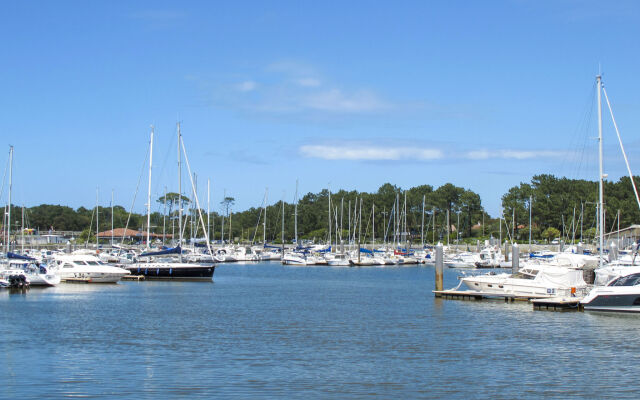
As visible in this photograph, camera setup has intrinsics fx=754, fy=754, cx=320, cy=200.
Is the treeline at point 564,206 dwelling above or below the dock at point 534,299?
above

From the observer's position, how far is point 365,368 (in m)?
27.0

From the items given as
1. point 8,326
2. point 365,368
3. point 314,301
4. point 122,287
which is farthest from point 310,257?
point 365,368

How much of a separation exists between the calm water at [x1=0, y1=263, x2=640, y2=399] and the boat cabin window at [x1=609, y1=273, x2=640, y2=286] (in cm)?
247

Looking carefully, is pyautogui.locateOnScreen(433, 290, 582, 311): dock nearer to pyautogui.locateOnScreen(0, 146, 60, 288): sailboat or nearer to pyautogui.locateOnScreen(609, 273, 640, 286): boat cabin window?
pyautogui.locateOnScreen(609, 273, 640, 286): boat cabin window

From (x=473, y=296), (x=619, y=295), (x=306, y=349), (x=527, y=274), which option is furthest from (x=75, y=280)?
(x=619, y=295)

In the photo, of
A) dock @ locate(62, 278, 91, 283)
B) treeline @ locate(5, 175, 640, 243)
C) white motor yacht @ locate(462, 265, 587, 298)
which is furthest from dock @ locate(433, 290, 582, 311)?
treeline @ locate(5, 175, 640, 243)

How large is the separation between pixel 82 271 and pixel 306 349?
130 feet

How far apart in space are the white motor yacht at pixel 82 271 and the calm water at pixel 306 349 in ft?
36.1

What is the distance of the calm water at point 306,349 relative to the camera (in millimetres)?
23625

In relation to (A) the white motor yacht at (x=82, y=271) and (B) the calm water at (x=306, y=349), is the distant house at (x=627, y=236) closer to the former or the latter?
(B) the calm water at (x=306, y=349)

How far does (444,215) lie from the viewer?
174000 mm

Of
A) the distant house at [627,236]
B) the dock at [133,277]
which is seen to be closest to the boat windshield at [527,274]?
the dock at [133,277]

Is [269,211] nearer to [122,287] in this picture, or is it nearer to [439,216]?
[439,216]

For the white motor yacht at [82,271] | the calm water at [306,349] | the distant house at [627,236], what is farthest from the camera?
the distant house at [627,236]
